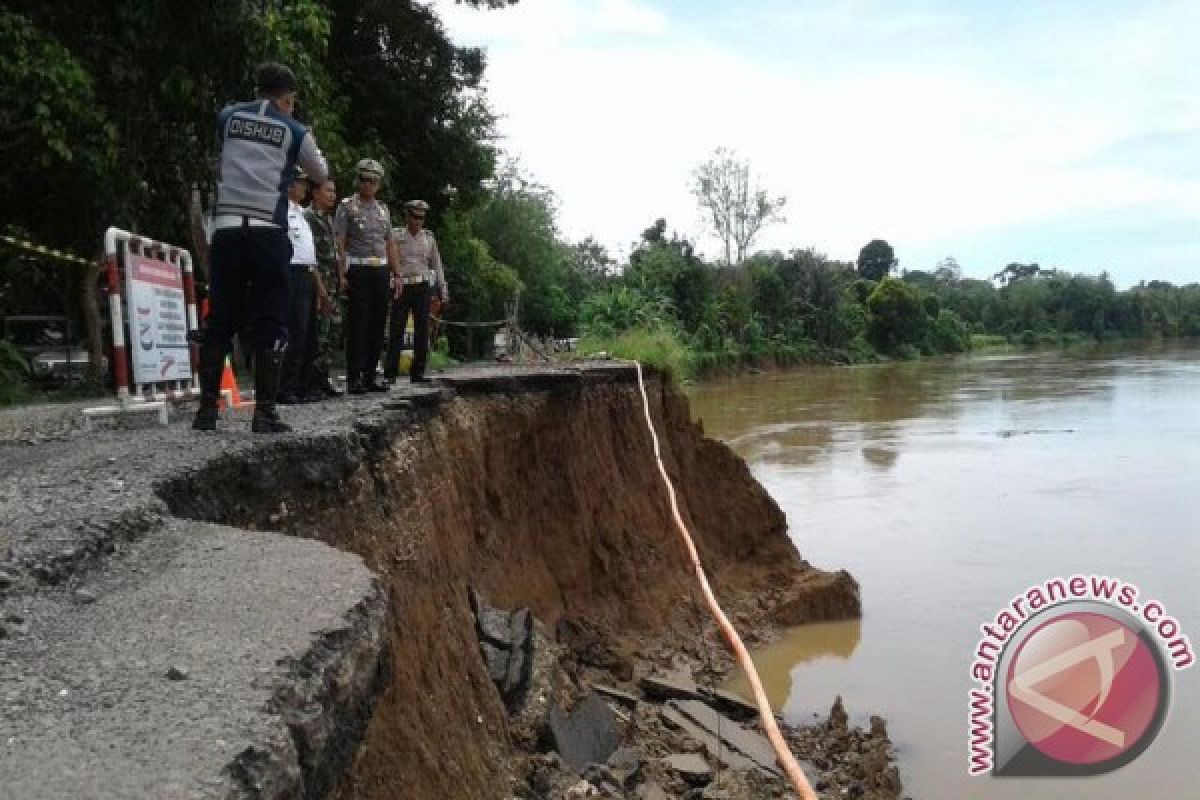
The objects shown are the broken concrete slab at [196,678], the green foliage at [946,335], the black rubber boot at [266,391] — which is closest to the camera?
the broken concrete slab at [196,678]

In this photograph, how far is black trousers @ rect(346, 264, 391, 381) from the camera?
7.30 metres

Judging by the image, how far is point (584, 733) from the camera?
212 inches

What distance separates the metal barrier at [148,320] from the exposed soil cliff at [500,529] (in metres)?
1.78

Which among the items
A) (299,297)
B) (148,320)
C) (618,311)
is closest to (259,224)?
(299,297)

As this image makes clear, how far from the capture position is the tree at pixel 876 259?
326 ft

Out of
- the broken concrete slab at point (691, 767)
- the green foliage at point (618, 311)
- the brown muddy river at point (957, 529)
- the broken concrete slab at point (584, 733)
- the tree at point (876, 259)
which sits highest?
the tree at point (876, 259)

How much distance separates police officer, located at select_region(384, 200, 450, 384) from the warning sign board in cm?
157

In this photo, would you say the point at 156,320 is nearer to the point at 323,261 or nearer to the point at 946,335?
the point at 323,261

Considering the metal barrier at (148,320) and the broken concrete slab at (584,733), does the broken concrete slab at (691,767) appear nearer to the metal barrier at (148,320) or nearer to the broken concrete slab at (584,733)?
the broken concrete slab at (584,733)

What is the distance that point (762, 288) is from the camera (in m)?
52.0

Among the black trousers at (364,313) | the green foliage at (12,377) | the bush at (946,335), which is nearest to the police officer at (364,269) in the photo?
the black trousers at (364,313)

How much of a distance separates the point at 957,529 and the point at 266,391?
11.1m

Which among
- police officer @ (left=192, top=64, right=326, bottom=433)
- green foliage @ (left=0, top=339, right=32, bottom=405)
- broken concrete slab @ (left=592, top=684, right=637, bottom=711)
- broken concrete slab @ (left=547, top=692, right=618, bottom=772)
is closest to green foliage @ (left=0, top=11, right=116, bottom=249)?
green foliage @ (left=0, top=339, right=32, bottom=405)

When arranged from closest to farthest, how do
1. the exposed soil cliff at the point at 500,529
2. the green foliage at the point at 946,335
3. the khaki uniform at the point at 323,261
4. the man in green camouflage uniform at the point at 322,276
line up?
the exposed soil cliff at the point at 500,529, the man in green camouflage uniform at the point at 322,276, the khaki uniform at the point at 323,261, the green foliage at the point at 946,335
